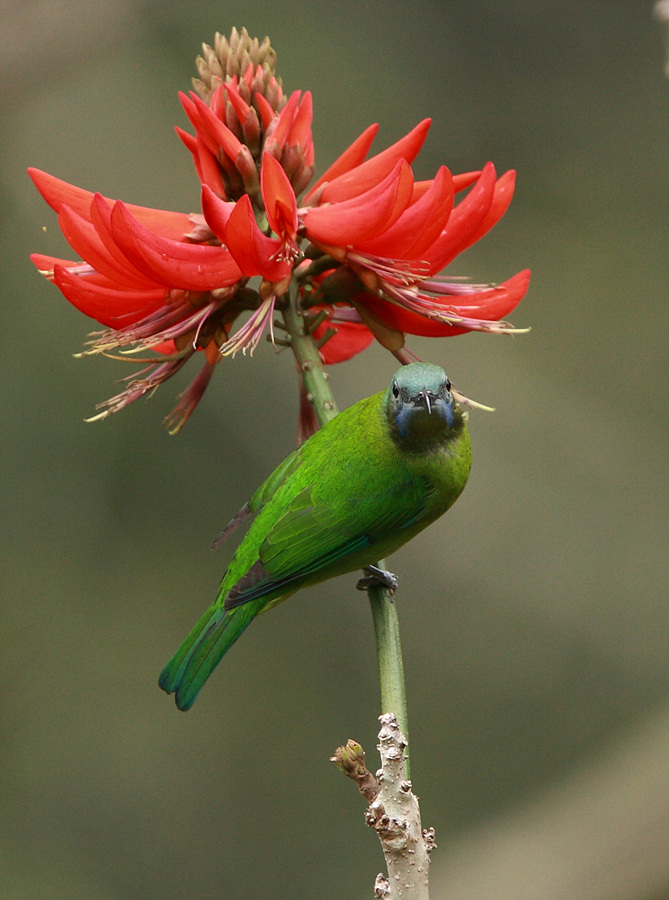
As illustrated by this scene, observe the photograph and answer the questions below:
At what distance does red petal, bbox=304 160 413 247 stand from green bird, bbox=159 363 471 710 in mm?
397

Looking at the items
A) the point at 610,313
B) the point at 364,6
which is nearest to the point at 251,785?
the point at 610,313

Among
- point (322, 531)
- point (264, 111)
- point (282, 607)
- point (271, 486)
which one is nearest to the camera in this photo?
point (264, 111)

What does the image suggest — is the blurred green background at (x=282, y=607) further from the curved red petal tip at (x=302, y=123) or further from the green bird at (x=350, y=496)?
the curved red petal tip at (x=302, y=123)

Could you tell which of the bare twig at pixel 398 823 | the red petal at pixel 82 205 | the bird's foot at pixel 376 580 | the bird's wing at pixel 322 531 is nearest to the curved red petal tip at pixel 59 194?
the red petal at pixel 82 205

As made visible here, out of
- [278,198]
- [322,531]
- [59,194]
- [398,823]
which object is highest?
[59,194]

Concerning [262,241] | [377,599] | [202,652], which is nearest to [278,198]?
[262,241]

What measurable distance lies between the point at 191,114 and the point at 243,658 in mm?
3540

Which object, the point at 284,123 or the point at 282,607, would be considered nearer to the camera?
the point at 284,123

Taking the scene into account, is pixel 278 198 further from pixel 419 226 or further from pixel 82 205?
pixel 82 205

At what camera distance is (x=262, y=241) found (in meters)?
1.68

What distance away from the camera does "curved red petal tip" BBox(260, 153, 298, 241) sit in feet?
5.55

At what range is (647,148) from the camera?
5348mm

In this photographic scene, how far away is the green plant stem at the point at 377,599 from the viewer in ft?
4.76

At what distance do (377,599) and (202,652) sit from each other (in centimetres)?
47
